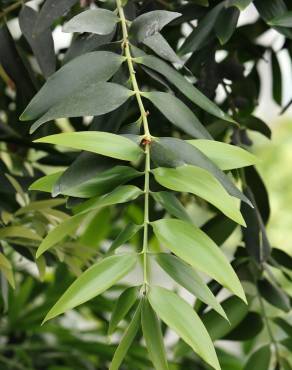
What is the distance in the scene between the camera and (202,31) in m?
0.54

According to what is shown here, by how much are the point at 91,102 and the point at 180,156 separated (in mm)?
60

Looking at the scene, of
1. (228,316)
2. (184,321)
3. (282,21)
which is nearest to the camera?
(184,321)

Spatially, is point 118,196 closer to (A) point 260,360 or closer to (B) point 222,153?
(B) point 222,153

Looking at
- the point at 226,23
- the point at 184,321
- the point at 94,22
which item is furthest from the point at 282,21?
the point at 184,321

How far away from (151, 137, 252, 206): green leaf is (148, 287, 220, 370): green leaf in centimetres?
7

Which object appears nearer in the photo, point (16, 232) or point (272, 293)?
point (16, 232)

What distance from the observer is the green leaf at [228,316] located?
63cm

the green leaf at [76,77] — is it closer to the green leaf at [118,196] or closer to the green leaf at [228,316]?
the green leaf at [118,196]

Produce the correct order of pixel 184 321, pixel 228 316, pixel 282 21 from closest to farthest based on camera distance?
1. pixel 184 321
2. pixel 282 21
3. pixel 228 316

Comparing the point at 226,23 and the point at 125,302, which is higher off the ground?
the point at 226,23

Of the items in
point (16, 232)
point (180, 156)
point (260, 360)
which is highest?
point (180, 156)

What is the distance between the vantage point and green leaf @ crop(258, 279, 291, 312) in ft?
2.13

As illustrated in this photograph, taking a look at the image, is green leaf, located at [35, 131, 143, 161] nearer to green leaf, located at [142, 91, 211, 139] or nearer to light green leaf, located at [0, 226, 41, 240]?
green leaf, located at [142, 91, 211, 139]

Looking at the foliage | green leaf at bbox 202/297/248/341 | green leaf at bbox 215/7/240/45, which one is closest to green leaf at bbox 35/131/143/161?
the foliage
